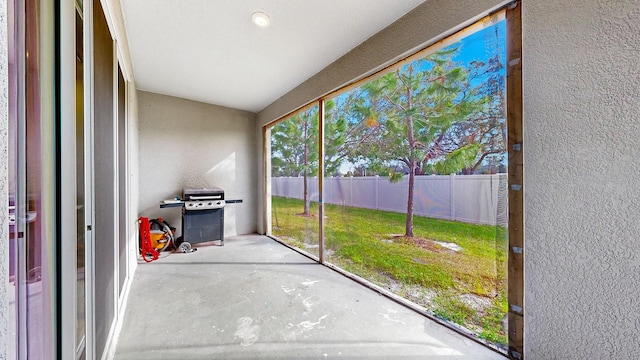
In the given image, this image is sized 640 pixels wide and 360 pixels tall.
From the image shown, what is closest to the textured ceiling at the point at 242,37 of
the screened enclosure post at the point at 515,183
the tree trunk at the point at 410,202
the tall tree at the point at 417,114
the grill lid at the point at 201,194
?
the tall tree at the point at 417,114

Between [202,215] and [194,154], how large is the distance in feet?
4.20

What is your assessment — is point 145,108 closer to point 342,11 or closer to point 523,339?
point 342,11

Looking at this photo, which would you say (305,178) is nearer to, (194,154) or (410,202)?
(410,202)

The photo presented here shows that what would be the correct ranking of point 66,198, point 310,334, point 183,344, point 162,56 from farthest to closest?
1. point 162,56
2. point 310,334
3. point 183,344
4. point 66,198

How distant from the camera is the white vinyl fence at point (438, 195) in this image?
180 centimetres

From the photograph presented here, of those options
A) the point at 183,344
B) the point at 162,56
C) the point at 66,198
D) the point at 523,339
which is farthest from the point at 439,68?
the point at 162,56

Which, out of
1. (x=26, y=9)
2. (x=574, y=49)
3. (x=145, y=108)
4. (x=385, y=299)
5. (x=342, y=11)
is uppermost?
(x=342, y=11)

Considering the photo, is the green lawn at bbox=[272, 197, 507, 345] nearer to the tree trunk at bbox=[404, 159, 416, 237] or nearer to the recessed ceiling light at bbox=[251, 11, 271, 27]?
the tree trunk at bbox=[404, 159, 416, 237]

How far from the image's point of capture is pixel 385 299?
2523mm

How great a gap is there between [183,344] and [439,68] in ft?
9.68

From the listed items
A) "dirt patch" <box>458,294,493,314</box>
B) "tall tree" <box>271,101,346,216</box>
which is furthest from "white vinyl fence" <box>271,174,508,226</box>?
"dirt patch" <box>458,294,493,314</box>

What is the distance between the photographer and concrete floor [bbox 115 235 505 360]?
176cm

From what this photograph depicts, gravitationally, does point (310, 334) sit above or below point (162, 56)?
below

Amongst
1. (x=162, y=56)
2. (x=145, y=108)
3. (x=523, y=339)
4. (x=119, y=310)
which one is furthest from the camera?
(x=145, y=108)
